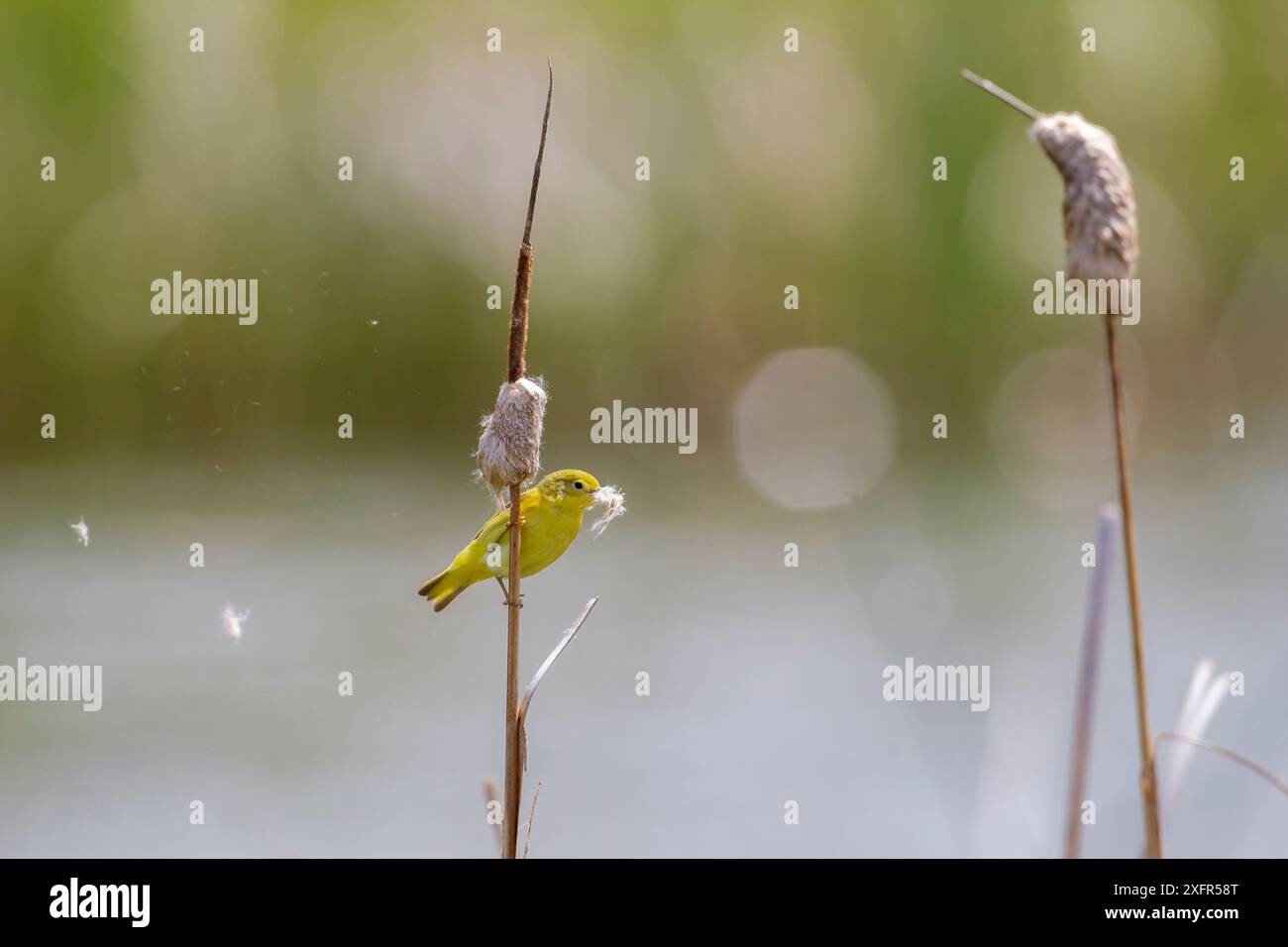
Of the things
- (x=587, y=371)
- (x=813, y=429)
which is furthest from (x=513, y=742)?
(x=813, y=429)

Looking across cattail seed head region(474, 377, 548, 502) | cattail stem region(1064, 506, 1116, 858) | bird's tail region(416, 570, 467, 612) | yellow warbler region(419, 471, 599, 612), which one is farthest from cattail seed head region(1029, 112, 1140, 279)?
bird's tail region(416, 570, 467, 612)

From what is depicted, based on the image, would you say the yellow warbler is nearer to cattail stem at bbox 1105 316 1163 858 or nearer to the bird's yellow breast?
the bird's yellow breast

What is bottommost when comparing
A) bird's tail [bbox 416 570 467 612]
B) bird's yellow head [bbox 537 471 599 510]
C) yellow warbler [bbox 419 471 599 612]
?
bird's tail [bbox 416 570 467 612]

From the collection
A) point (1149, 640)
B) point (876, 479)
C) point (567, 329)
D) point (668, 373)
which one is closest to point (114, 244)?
point (567, 329)

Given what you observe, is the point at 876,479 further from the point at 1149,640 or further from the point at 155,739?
the point at 155,739

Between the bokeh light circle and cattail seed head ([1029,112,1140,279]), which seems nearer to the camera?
cattail seed head ([1029,112,1140,279])

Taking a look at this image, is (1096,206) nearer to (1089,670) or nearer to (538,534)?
(1089,670)
